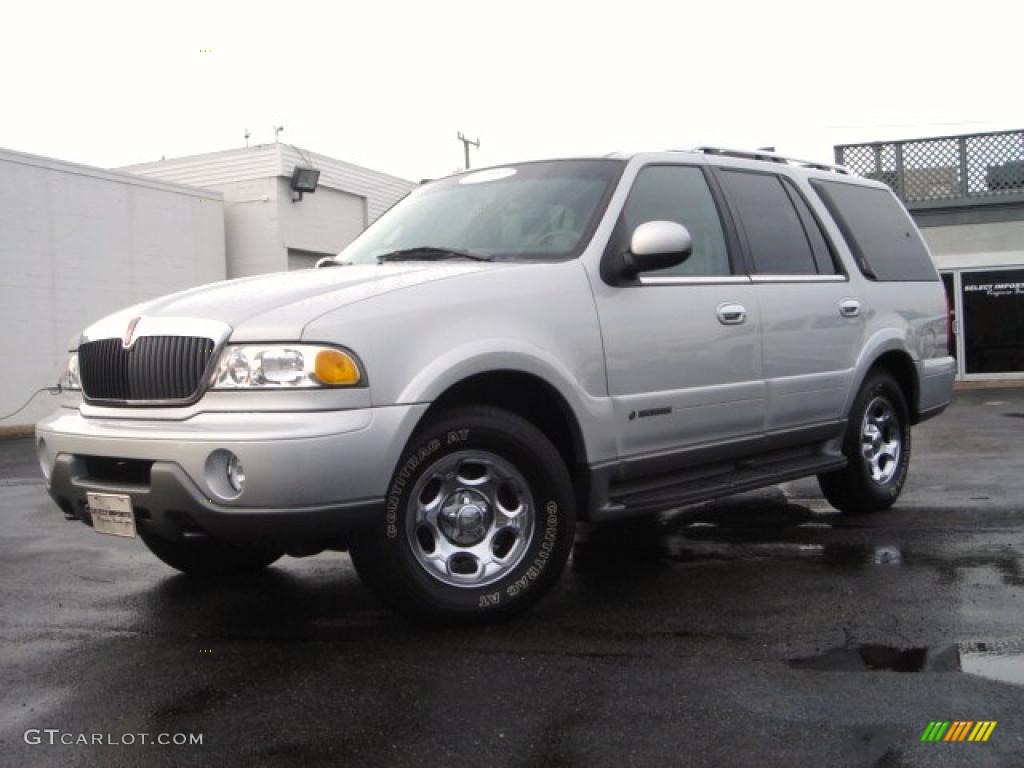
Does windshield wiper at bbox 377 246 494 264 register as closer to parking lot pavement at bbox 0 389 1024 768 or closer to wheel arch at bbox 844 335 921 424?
parking lot pavement at bbox 0 389 1024 768

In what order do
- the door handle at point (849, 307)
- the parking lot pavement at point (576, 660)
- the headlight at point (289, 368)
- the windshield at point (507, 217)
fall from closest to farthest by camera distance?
the parking lot pavement at point (576, 660) → the headlight at point (289, 368) → the windshield at point (507, 217) → the door handle at point (849, 307)

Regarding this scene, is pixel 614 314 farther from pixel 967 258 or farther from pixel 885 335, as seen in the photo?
pixel 967 258

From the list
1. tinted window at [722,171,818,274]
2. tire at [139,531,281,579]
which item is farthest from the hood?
tinted window at [722,171,818,274]

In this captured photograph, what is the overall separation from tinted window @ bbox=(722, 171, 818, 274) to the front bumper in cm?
251

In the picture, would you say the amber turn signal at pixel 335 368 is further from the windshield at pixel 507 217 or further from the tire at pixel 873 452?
the tire at pixel 873 452

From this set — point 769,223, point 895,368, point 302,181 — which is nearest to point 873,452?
point 895,368

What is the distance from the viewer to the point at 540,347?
4262 millimetres

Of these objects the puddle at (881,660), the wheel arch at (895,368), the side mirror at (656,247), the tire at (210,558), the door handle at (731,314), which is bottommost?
the puddle at (881,660)

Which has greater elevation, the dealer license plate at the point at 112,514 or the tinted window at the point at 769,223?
the tinted window at the point at 769,223

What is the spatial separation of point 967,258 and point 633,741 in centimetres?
1881

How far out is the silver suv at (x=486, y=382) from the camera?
3686mm

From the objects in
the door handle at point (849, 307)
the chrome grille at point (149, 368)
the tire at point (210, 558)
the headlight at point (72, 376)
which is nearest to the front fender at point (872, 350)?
the door handle at point (849, 307)

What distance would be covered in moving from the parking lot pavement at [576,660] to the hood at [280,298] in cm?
117

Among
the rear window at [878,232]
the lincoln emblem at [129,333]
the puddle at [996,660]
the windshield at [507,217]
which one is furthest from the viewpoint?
the rear window at [878,232]
